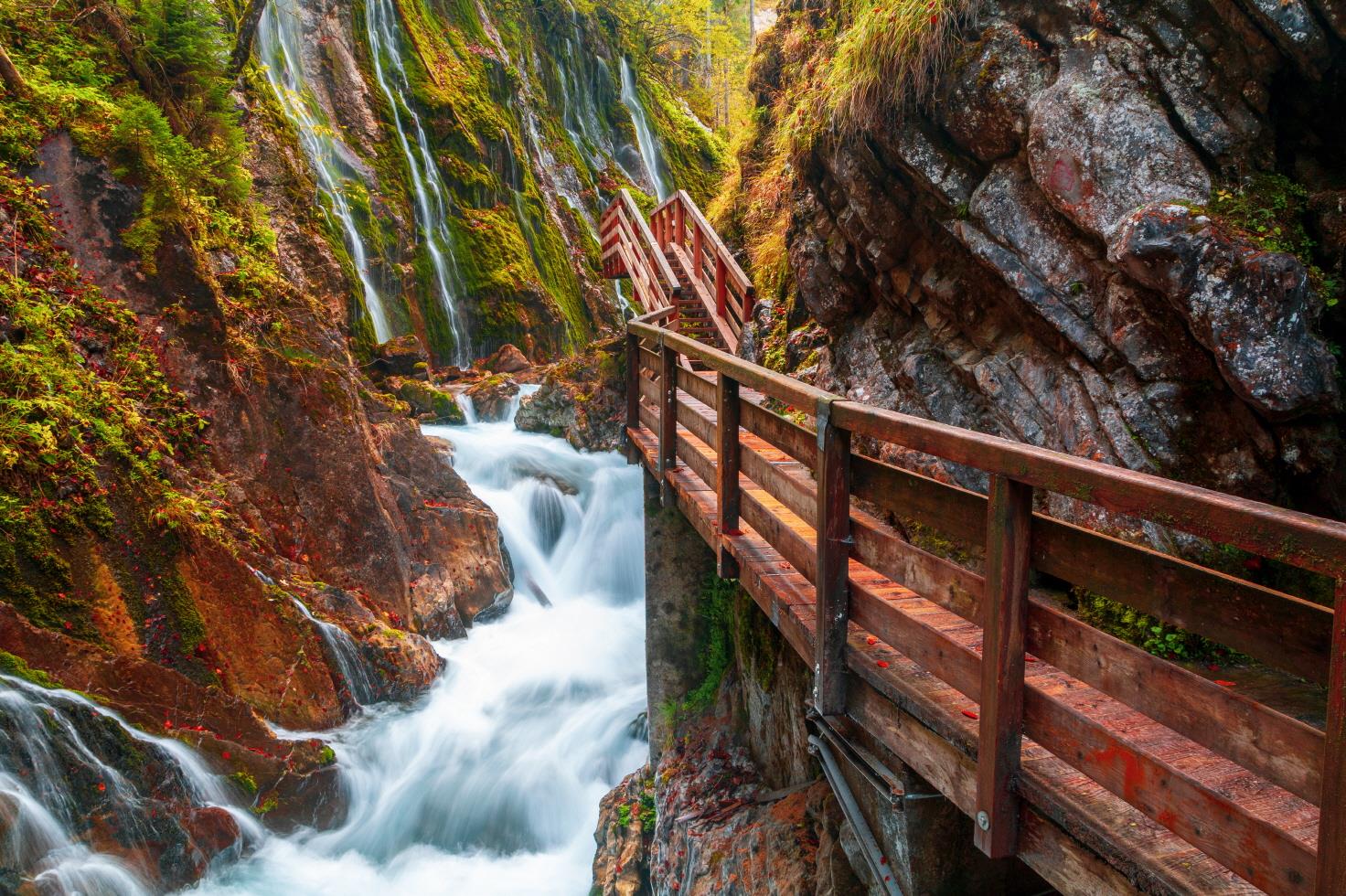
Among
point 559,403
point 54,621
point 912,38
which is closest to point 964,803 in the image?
point 912,38

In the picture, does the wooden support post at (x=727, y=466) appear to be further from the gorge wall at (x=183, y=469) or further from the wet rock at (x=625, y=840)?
the gorge wall at (x=183, y=469)

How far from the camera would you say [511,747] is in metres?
8.16

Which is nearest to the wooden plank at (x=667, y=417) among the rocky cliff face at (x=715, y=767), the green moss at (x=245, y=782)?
the rocky cliff face at (x=715, y=767)

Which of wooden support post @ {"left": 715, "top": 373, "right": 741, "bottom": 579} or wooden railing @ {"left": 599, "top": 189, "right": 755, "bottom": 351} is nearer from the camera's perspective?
wooden support post @ {"left": 715, "top": 373, "right": 741, "bottom": 579}

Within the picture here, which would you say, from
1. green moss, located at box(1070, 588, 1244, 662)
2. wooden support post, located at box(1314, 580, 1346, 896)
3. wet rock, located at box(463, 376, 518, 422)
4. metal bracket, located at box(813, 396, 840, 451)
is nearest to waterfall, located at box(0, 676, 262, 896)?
metal bracket, located at box(813, 396, 840, 451)

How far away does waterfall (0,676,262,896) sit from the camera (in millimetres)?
4906

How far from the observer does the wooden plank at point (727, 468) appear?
441cm

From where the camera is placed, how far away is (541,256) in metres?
19.7

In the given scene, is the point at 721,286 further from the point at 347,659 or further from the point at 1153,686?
the point at 1153,686

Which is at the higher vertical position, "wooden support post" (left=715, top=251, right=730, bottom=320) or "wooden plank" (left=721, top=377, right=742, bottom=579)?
"wooden support post" (left=715, top=251, right=730, bottom=320)

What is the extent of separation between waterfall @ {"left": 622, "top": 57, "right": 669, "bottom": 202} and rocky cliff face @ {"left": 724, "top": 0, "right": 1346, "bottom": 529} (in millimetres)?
21517

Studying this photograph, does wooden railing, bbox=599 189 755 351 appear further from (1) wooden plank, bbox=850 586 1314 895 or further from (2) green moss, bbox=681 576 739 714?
(1) wooden plank, bbox=850 586 1314 895

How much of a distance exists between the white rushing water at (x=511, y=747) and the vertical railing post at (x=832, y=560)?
492 cm

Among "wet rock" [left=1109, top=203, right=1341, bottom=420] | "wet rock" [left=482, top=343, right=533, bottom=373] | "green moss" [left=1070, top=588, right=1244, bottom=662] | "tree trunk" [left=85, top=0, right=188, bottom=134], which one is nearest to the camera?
"wet rock" [left=1109, top=203, right=1341, bottom=420]
